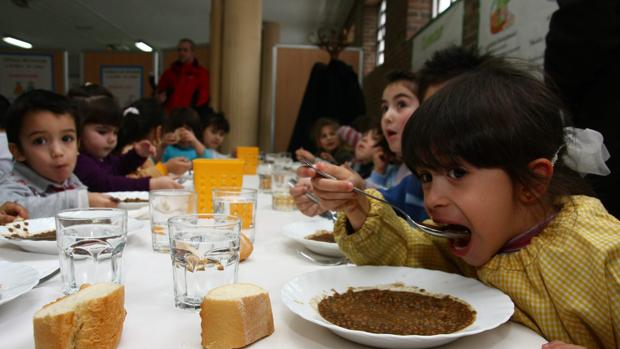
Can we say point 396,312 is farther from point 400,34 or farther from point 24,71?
point 24,71

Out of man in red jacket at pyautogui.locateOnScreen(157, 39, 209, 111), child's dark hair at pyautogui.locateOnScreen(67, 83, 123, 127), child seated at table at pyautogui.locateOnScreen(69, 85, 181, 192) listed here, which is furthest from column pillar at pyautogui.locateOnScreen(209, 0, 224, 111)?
child's dark hair at pyautogui.locateOnScreen(67, 83, 123, 127)

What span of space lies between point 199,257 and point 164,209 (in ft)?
1.37

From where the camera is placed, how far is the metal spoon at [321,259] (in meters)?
1.07

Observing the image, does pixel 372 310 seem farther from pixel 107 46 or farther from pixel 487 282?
pixel 107 46

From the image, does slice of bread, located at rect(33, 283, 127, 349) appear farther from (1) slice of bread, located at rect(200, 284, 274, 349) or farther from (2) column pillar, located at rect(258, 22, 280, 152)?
(2) column pillar, located at rect(258, 22, 280, 152)

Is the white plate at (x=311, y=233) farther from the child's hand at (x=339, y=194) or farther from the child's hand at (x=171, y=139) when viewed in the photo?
the child's hand at (x=171, y=139)

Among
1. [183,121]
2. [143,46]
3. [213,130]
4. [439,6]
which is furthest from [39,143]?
[143,46]

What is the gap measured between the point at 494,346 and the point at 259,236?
30.3 inches

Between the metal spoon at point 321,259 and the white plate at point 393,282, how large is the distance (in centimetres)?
19

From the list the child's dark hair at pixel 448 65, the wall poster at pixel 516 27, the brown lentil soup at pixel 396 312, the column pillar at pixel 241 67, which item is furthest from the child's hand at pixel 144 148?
the column pillar at pixel 241 67

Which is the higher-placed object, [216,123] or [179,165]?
[216,123]

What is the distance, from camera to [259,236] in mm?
1298

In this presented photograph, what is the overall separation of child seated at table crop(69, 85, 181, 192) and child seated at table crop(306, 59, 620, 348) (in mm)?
1364

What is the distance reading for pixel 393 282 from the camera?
870 mm
